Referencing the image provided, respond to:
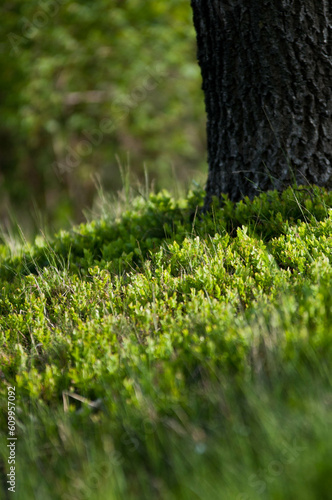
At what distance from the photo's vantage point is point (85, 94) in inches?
563

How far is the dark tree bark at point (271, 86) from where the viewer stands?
4.51 meters

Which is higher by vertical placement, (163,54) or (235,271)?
(163,54)

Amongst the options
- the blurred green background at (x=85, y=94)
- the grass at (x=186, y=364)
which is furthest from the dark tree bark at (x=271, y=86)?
the blurred green background at (x=85, y=94)

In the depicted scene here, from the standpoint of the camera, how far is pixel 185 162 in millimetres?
18922

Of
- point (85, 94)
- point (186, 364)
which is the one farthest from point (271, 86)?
point (85, 94)

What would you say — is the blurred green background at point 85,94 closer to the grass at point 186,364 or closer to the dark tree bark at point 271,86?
the dark tree bark at point 271,86

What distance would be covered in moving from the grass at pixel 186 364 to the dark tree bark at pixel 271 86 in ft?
1.27

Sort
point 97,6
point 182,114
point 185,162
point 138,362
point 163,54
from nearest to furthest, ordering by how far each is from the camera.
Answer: point 138,362, point 97,6, point 163,54, point 182,114, point 185,162

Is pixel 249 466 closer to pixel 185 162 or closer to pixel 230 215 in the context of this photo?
pixel 230 215

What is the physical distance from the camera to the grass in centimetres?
226

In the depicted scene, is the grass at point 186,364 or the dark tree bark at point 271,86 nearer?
the grass at point 186,364

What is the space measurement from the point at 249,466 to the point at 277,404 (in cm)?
36

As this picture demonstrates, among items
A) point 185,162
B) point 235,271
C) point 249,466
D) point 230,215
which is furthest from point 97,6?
point 249,466

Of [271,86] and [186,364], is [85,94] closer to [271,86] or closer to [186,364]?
[271,86]
